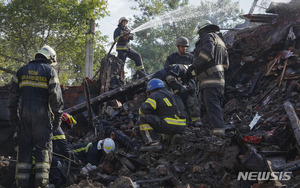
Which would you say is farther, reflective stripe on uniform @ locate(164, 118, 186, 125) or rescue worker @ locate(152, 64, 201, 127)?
rescue worker @ locate(152, 64, 201, 127)

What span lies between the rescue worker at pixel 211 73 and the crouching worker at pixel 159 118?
579mm

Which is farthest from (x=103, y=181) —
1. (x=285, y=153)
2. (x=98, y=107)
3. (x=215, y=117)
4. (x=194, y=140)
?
(x=98, y=107)

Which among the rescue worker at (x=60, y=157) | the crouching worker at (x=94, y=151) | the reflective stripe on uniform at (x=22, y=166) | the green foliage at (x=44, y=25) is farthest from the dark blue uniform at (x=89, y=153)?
the green foliage at (x=44, y=25)

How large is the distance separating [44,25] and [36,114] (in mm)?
12632

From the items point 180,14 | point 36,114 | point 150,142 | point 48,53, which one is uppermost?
point 180,14

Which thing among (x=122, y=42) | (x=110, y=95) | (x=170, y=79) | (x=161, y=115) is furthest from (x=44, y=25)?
(x=161, y=115)

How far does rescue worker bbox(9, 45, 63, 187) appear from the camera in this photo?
4.06m

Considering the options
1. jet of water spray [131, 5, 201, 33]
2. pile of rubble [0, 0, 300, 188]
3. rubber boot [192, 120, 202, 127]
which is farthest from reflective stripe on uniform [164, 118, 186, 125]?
jet of water spray [131, 5, 201, 33]

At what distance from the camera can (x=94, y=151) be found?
5227mm

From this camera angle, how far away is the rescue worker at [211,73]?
203 inches

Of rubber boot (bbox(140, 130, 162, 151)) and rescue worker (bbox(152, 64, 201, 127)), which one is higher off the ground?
rescue worker (bbox(152, 64, 201, 127))

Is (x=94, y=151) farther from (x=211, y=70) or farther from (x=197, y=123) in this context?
(x=211, y=70)

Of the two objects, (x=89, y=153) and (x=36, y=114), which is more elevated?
(x=36, y=114)

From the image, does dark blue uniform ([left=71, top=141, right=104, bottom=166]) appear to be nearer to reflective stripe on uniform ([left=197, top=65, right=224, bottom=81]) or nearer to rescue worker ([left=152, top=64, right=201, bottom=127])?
rescue worker ([left=152, top=64, right=201, bottom=127])
